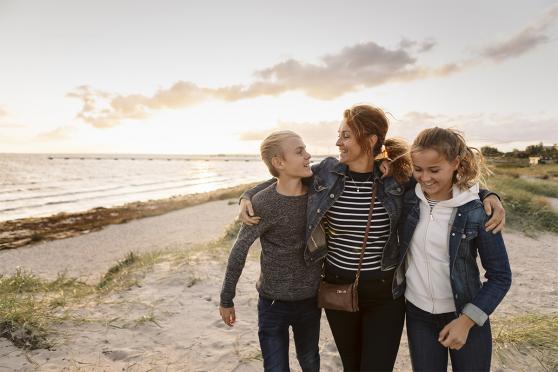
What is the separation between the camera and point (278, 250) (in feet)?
8.52

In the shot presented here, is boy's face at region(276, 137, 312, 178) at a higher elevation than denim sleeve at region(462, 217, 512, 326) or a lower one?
higher

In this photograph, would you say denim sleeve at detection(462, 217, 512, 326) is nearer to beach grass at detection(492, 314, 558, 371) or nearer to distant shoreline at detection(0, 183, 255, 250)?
beach grass at detection(492, 314, 558, 371)

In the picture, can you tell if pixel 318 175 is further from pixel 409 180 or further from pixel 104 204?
pixel 104 204

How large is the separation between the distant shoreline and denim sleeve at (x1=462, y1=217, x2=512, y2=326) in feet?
56.9

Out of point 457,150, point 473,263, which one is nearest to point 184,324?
point 473,263

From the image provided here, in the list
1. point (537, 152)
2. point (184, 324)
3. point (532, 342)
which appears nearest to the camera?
point (532, 342)

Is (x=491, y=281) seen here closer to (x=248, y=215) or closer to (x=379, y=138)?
(x=379, y=138)

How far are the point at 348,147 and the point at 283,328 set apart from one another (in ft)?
4.59

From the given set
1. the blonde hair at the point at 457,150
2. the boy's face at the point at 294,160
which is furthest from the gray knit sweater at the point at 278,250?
the blonde hair at the point at 457,150

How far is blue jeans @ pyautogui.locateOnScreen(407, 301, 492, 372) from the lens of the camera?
2.11 metres

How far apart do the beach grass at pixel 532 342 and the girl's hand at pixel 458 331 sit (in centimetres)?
269

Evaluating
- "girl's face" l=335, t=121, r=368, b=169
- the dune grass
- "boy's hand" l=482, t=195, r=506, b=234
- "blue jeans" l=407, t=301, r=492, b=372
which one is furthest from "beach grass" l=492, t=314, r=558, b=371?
the dune grass

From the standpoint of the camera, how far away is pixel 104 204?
85.7ft

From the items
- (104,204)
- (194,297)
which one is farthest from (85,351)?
(104,204)
